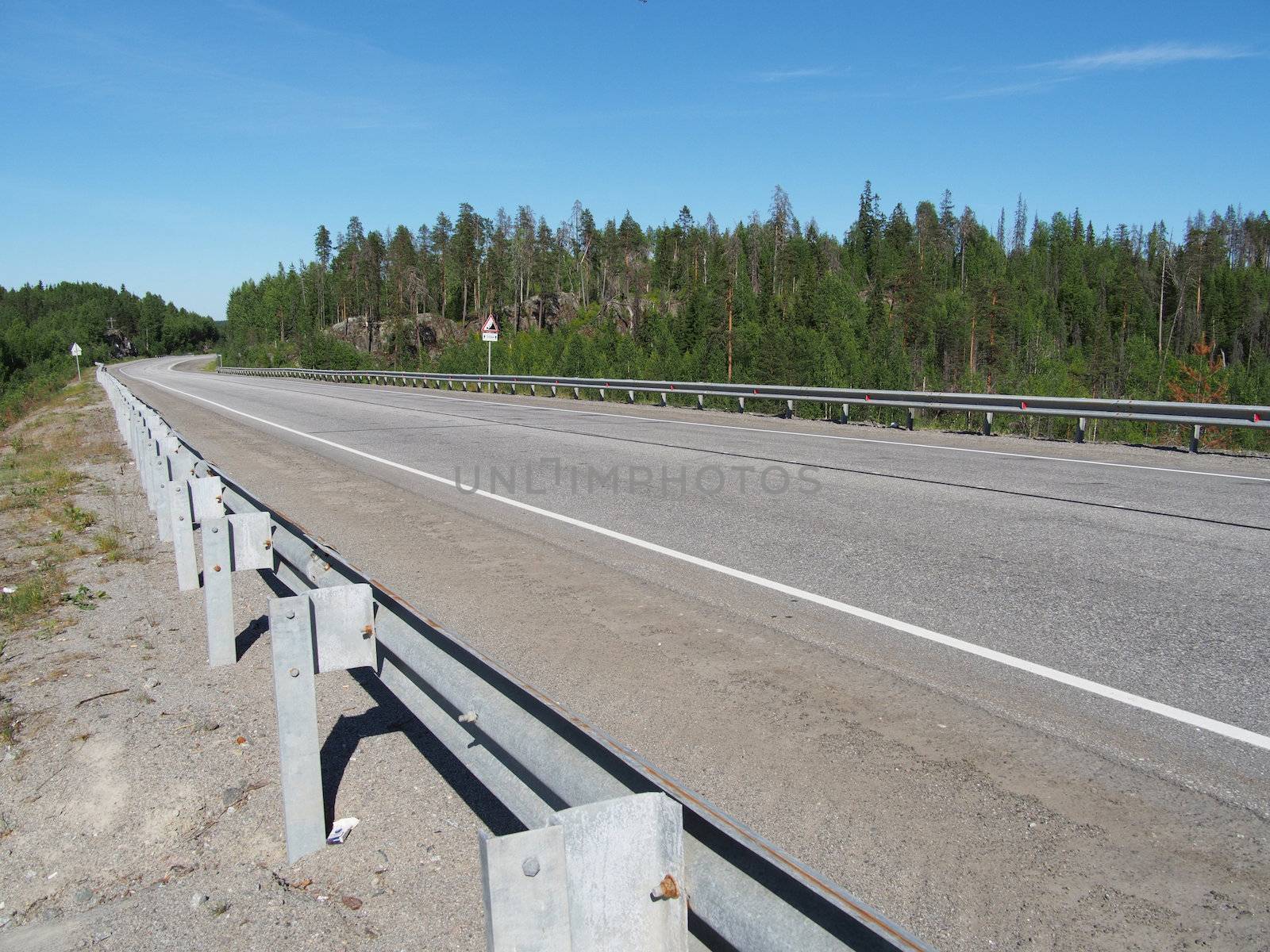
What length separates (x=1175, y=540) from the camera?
8086mm

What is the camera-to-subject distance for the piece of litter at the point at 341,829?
3.54 metres

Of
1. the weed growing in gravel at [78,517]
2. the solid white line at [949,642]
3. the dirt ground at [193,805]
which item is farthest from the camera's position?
the weed growing in gravel at [78,517]

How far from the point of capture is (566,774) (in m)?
2.27

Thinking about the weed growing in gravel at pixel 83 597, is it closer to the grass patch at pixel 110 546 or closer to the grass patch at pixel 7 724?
the grass patch at pixel 110 546

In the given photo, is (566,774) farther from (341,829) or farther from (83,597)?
(83,597)

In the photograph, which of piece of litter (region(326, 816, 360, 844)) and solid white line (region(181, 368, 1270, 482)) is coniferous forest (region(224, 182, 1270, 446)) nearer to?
solid white line (region(181, 368, 1270, 482))

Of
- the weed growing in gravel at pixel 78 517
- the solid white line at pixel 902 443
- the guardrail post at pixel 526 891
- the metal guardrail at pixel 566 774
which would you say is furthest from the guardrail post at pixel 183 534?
the solid white line at pixel 902 443

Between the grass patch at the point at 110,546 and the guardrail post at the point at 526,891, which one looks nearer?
the guardrail post at the point at 526,891

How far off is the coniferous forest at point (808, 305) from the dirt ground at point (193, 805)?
6298cm

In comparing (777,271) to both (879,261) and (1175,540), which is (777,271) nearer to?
(879,261)

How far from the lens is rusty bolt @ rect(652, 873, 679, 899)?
1.85m

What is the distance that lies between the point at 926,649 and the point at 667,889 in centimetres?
395

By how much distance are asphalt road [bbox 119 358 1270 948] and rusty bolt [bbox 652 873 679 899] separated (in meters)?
1.41

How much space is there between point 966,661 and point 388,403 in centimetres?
2931
